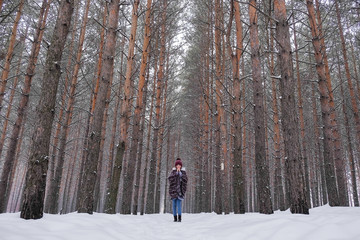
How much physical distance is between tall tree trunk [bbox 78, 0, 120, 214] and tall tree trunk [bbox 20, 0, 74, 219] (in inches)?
66.2

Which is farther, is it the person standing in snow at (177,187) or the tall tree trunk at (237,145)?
the tall tree trunk at (237,145)

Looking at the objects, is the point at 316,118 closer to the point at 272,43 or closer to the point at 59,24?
the point at 272,43

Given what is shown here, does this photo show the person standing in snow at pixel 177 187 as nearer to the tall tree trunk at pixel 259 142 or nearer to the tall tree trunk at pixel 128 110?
the tall tree trunk at pixel 128 110

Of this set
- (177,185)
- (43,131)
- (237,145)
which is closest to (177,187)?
(177,185)

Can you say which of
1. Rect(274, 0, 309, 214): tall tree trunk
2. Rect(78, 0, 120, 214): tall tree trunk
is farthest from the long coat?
Rect(274, 0, 309, 214): tall tree trunk

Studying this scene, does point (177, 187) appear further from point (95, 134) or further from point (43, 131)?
point (43, 131)

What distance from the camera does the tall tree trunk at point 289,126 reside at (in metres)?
4.10

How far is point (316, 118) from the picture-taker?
12.4m

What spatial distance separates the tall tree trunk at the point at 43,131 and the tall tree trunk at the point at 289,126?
13.3 feet

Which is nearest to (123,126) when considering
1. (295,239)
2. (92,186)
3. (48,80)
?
(92,186)

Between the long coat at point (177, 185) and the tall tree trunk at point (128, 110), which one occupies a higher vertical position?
the tall tree trunk at point (128, 110)

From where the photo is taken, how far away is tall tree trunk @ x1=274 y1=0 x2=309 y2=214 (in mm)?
4098

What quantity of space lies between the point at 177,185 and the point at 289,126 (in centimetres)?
304

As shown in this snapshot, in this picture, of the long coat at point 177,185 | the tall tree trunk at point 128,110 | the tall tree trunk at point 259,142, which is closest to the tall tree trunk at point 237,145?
the tall tree trunk at point 259,142
